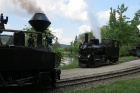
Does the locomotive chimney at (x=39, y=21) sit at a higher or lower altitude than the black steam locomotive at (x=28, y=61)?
higher

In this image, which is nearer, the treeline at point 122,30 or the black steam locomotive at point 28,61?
the black steam locomotive at point 28,61

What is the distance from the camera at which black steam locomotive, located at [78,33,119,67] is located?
25719 millimetres

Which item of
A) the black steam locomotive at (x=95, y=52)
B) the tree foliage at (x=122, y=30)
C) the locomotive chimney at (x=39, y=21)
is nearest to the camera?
the locomotive chimney at (x=39, y=21)

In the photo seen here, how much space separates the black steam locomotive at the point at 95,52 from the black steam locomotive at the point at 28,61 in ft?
42.0

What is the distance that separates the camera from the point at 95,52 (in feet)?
86.4

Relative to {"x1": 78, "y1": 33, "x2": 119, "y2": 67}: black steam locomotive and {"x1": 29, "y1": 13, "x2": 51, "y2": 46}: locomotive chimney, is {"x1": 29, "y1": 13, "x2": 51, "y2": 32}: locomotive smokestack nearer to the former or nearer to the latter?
{"x1": 29, "y1": 13, "x2": 51, "y2": 46}: locomotive chimney

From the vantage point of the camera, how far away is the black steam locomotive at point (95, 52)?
1013 inches

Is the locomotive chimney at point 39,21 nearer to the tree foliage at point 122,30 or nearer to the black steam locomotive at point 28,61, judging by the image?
the black steam locomotive at point 28,61

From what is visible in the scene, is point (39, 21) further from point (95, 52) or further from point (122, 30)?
point (122, 30)

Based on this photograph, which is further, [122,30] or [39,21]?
[122,30]

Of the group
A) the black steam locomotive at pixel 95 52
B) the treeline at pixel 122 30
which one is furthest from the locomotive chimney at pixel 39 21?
the treeline at pixel 122 30

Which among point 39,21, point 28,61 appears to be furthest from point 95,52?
point 28,61

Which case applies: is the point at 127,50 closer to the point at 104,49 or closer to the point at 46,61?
the point at 104,49

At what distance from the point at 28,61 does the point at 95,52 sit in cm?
1545
